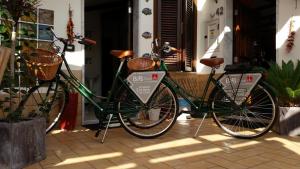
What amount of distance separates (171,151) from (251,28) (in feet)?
13.4

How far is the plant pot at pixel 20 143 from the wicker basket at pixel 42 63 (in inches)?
26.6

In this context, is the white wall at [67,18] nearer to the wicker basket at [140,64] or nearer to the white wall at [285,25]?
the wicker basket at [140,64]

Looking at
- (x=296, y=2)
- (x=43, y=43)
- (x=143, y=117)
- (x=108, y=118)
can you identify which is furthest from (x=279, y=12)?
(x=43, y=43)

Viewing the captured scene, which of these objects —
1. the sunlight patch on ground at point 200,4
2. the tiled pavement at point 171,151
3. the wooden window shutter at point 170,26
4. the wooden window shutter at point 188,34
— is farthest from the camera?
the sunlight patch on ground at point 200,4

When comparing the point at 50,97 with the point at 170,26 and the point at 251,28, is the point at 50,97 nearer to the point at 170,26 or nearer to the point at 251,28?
the point at 170,26

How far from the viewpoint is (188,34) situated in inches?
267

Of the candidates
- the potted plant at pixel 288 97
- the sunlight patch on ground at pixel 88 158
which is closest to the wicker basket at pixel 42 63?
the sunlight patch on ground at pixel 88 158

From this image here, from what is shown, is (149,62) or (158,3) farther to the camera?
(158,3)

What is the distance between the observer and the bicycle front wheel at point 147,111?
157 inches

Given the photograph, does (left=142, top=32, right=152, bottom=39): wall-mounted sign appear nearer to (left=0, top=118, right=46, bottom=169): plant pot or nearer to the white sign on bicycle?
the white sign on bicycle

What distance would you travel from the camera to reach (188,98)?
424cm

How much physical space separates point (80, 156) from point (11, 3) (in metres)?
1.57

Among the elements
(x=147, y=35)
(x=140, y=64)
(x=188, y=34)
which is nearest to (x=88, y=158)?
(x=140, y=64)

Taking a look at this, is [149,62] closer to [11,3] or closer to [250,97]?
[250,97]
